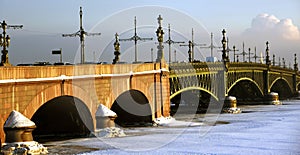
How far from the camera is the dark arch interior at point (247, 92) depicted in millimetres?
97375

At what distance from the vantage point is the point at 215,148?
3058 centimetres

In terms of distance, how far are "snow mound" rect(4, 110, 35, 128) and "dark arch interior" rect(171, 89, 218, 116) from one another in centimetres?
4876

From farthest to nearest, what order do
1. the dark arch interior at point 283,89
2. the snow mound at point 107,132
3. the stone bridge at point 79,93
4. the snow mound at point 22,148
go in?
1. the dark arch interior at point 283,89
2. the snow mound at point 107,132
3. the stone bridge at point 79,93
4. the snow mound at point 22,148

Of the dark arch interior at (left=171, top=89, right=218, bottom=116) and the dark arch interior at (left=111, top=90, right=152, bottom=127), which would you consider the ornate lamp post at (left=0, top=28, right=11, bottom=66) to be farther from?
the dark arch interior at (left=171, top=89, right=218, bottom=116)

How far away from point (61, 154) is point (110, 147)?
3.38m

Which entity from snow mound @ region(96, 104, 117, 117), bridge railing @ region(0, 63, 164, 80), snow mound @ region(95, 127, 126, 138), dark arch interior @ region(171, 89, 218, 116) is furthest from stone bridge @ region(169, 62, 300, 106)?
snow mound @ region(95, 127, 126, 138)

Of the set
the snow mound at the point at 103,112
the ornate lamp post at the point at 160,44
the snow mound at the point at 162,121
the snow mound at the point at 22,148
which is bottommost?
the snow mound at the point at 162,121

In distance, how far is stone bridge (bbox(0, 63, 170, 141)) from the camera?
2781 cm

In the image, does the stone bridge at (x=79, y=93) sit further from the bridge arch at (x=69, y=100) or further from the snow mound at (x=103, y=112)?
the snow mound at (x=103, y=112)

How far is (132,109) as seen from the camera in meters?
49.5

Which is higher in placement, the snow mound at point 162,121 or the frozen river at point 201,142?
the snow mound at point 162,121

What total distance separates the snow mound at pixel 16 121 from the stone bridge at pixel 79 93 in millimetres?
259

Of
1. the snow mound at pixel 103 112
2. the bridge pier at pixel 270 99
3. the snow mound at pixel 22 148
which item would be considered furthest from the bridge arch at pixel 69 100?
the bridge pier at pixel 270 99

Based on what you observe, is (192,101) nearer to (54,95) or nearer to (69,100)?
(69,100)
